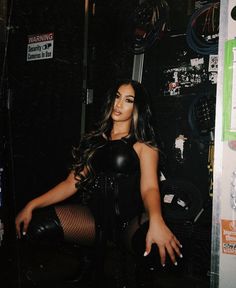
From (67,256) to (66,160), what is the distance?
2.73 ft

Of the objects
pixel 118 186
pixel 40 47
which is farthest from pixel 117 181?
pixel 40 47

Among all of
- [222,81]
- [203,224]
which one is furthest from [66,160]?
[222,81]

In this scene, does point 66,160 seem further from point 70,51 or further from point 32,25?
point 32,25

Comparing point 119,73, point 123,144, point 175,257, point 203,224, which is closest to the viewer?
point 175,257

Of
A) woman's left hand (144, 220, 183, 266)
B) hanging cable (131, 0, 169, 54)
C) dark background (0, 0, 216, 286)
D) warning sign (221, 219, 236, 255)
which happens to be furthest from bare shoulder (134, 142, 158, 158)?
hanging cable (131, 0, 169, 54)

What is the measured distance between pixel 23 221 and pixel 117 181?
2.09 feet

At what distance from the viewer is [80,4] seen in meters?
2.77

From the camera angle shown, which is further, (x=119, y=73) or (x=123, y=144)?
(x=119, y=73)

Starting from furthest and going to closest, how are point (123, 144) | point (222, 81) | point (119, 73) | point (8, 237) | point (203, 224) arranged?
1. point (119, 73)
2. point (203, 224)
3. point (8, 237)
4. point (123, 144)
5. point (222, 81)

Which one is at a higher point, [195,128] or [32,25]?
[32,25]

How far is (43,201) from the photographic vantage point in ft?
6.77

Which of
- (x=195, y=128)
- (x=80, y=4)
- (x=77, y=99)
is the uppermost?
(x=80, y=4)

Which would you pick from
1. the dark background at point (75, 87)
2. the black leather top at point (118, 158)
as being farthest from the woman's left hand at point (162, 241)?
the dark background at point (75, 87)

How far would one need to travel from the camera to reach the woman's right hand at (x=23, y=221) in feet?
6.44
